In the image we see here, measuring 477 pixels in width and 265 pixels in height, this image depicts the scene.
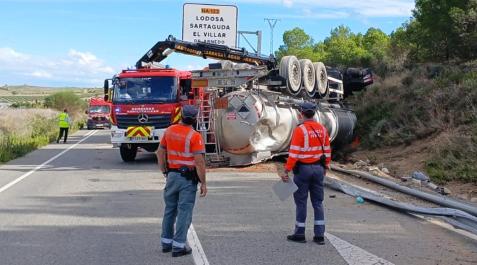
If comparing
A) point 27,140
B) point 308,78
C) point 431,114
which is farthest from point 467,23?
point 27,140

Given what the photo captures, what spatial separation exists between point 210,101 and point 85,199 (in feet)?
20.6

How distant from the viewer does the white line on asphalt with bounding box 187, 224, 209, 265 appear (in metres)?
6.41

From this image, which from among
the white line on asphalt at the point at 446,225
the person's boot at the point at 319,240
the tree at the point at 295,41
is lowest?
the white line on asphalt at the point at 446,225

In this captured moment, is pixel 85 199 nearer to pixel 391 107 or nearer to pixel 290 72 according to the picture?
pixel 290 72

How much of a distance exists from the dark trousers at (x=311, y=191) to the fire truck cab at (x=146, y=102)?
996 cm

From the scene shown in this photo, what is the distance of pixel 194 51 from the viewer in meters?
19.3

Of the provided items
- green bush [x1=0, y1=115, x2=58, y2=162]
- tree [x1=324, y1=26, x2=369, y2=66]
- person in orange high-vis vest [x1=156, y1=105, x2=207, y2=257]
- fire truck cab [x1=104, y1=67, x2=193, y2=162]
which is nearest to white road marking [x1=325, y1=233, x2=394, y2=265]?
person in orange high-vis vest [x1=156, y1=105, x2=207, y2=257]

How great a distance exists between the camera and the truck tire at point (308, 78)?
1854 cm

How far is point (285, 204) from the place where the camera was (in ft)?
33.8

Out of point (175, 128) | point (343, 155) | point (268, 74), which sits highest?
point (268, 74)

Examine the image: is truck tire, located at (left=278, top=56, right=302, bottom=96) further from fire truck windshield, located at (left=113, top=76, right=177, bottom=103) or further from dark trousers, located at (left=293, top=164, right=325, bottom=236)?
dark trousers, located at (left=293, top=164, right=325, bottom=236)

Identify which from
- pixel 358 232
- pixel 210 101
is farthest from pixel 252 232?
pixel 210 101

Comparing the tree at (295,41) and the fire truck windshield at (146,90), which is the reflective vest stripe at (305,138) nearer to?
the fire truck windshield at (146,90)

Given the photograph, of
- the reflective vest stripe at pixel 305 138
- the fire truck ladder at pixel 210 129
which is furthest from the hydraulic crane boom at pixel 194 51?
the reflective vest stripe at pixel 305 138
